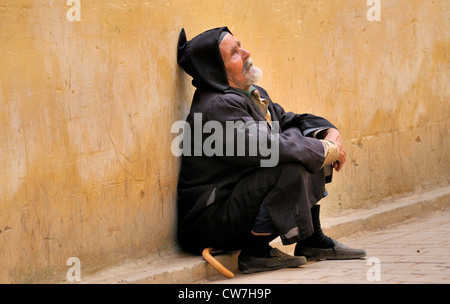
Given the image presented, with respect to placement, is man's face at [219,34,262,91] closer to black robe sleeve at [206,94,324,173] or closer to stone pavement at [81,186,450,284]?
black robe sleeve at [206,94,324,173]

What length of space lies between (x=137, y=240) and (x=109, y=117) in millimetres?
790

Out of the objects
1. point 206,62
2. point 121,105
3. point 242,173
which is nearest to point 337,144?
point 242,173

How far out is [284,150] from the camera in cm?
448

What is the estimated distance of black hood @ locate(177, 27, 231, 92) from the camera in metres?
4.77

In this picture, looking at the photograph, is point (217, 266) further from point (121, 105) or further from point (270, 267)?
point (121, 105)

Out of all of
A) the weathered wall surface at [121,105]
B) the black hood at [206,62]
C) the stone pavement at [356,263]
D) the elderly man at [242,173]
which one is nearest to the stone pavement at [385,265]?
the stone pavement at [356,263]

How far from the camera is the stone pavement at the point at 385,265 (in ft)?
14.0

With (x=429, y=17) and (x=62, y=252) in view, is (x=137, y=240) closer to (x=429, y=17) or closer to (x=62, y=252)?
(x=62, y=252)

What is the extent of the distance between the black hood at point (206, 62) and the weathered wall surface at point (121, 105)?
0.16m

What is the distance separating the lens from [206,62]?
4.80 metres

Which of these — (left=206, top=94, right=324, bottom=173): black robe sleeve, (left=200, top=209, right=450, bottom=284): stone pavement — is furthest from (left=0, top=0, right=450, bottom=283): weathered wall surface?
(left=200, top=209, right=450, bottom=284): stone pavement

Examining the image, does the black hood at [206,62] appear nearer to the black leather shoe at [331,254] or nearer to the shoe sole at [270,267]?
the shoe sole at [270,267]

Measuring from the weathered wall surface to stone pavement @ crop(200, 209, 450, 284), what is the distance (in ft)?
2.04
